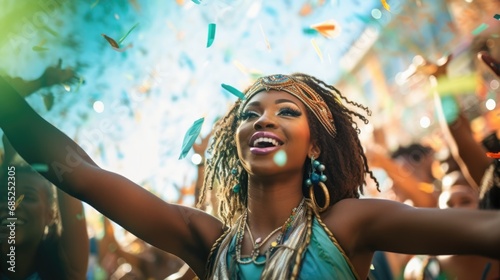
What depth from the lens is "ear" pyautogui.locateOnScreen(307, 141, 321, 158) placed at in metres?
3.06

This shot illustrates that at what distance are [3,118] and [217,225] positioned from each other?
1113 mm

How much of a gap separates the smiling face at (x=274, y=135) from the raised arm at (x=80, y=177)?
49 cm

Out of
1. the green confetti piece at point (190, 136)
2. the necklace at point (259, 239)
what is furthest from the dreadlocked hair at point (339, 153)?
the green confetti piece at point (190, 136)

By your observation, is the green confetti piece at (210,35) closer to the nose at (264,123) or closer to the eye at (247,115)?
the eye at (247,115)

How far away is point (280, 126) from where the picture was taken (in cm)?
291

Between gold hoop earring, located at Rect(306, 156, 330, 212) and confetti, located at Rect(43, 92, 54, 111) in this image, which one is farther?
confetti, located at Rect(43, 92, 54, 111)

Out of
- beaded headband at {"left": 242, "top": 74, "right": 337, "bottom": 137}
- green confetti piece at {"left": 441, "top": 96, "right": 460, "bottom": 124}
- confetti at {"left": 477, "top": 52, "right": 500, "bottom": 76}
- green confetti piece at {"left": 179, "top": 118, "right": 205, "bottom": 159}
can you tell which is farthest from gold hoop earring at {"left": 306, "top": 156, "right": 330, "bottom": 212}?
green confetti piece at {"left": 441, "top": 96, "right": 460, "bottom": 124}

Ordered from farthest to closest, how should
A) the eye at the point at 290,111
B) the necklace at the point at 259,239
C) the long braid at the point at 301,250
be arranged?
the eye at the point at 290,111 → the necklace at the point at 259,239 → the long braid at the point at 301,250

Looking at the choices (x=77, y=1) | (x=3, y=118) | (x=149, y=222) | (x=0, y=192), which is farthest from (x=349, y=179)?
(x=77, y=1)

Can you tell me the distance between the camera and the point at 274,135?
9.43ft

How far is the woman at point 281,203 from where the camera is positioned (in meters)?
2.58

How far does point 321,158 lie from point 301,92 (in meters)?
0.34

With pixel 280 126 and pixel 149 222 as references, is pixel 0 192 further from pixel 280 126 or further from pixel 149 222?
pixel 280 126

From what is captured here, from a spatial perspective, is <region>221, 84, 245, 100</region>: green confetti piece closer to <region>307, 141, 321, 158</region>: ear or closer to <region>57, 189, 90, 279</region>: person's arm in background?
<region>307, 141, 321, 158</region>: ear
